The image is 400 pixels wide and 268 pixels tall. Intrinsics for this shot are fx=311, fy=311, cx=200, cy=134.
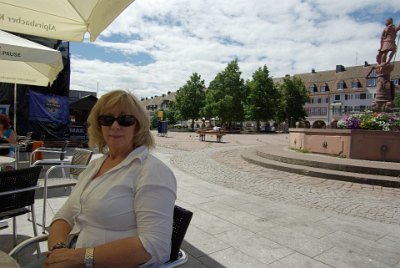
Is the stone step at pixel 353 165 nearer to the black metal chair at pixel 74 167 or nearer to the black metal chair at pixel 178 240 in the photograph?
the black metal chair at pixel 74 167

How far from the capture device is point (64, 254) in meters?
1.73

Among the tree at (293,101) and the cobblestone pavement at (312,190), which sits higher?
the tree at (293,101)

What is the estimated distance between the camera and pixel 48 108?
51.6 ft

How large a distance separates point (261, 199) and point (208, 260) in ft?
10.7

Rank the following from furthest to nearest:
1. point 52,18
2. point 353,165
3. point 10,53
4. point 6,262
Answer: point 353,165 → point 52,18 → point 10,53 → point 6,262

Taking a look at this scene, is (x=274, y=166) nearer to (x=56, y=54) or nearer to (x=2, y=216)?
(x=56, y=54)

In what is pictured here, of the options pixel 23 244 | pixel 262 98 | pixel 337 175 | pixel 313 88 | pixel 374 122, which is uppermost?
pixel 313 88

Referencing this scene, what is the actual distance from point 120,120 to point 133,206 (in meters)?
0.63

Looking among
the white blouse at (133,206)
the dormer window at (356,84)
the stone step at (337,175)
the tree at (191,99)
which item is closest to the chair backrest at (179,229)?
the white blouse at (133,206)

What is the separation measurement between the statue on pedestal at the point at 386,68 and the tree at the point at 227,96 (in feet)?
123

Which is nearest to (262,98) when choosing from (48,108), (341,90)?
(341,90)

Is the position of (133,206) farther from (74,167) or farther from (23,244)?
(74,167)

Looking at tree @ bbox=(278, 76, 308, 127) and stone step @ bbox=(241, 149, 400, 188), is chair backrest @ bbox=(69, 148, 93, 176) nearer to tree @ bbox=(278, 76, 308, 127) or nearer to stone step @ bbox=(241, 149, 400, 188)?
stone step @ bbox=(241, 149, 400, 188)

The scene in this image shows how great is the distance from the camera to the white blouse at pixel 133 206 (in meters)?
1.76
